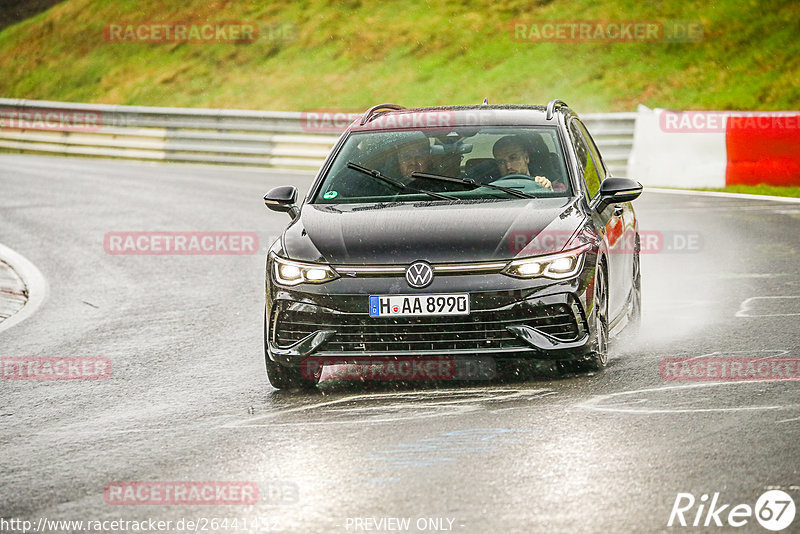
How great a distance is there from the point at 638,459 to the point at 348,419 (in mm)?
1789

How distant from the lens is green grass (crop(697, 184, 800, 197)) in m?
19.7

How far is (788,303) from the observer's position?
11016 mm

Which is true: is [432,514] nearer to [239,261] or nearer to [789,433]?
[789,433]

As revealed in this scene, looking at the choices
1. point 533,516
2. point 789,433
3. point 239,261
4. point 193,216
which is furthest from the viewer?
point 193,216

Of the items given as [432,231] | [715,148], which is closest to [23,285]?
[432,231]

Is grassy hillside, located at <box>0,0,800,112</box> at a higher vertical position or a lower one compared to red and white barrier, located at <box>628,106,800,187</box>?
lower

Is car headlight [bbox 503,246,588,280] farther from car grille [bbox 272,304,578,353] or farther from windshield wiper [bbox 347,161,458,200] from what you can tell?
windshield wiper [bbox 347,161,458,200]

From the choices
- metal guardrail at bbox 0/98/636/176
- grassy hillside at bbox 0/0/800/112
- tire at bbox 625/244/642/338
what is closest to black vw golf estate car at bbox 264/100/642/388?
tire at bbox 625/244/642/338

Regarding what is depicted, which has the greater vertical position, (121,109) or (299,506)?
(299,506)

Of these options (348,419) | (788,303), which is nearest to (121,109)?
(788,303)

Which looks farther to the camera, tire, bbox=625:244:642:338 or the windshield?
tire, bbox=625:244:642:338

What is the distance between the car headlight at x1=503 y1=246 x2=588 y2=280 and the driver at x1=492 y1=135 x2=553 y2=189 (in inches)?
47.7

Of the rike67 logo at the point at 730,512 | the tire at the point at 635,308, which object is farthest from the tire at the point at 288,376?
the rike67 logo at the point at 730,512

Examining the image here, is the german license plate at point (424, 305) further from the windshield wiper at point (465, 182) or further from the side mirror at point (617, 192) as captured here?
the side mirror at point (617, 192)
